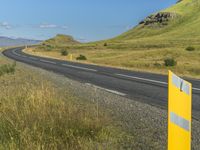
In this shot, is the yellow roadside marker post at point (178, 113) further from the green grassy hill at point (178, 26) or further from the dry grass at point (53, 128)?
the green grassy hill at point (178, 26)

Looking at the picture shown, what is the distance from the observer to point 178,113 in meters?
3.78

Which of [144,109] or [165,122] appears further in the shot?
[144,109]

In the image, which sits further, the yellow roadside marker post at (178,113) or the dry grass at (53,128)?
the dry grass at (53,128)

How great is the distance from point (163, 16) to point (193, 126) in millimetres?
158791

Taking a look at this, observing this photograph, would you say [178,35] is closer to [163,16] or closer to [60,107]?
[163,16]

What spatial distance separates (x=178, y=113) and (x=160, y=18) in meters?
163

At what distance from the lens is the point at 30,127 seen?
19.4 ft

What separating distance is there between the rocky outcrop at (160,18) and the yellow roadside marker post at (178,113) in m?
155

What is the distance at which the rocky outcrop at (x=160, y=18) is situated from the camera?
159375mm

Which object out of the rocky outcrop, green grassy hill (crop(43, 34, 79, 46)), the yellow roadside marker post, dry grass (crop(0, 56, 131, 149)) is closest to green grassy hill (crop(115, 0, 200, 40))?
the rocky outcrop

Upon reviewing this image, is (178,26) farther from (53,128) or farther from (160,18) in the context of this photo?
(53,128)

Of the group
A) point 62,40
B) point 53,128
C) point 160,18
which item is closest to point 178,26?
point 160,18

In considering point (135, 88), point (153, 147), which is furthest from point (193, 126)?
point (135, 88)

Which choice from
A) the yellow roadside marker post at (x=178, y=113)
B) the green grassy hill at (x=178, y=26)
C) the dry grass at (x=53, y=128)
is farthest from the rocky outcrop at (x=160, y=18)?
the yellow roadside marker post at (x=178, y=113)
